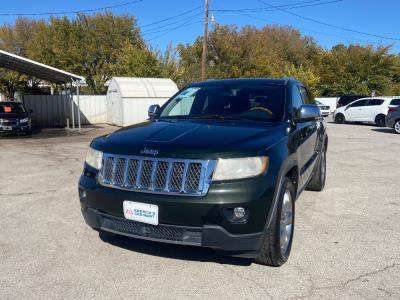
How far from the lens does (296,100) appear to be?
5039mm

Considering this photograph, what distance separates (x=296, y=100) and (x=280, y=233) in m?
1.91

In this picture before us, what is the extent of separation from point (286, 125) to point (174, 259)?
1708mm

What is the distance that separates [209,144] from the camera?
3.49m

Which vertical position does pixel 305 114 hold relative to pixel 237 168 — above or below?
above

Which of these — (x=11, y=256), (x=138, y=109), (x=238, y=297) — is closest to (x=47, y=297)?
(x=11, y=256)

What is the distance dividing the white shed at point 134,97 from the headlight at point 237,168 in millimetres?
19653

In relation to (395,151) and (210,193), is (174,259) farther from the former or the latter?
(395,151)

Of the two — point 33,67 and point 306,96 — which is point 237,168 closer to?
point 306,96

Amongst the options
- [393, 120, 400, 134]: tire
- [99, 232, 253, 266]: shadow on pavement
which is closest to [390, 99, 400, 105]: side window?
[393, 120, 400, 134]: tire

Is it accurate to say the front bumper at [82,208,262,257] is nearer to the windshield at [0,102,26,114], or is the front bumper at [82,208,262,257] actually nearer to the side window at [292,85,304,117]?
the side window at [292,85,304,117]

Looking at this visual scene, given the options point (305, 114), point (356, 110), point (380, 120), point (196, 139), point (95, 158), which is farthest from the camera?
point (356, 110)

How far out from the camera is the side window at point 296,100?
Answer: 4710 millimetres

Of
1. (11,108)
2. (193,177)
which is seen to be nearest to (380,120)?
(11,108)

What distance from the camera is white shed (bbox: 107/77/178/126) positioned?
22.7 metres
